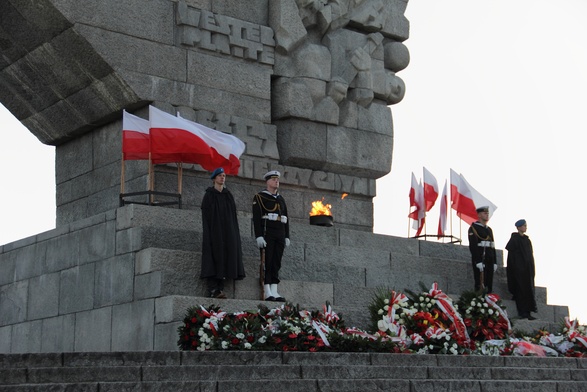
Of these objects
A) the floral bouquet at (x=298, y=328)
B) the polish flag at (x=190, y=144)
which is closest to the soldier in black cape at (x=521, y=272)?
the polish flag at (x=190, y=144)

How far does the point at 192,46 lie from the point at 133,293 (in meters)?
4.31

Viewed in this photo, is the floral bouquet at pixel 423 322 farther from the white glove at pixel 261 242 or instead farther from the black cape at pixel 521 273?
the black cape at pixel 521 273

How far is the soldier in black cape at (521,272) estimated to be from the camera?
53.9 ft

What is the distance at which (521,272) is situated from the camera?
54.3 feet

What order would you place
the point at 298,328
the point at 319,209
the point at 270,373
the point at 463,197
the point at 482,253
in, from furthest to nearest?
the point at 463,197, the point at 319,209, the point at 482,253, the point at 298,328, the point at 270,373

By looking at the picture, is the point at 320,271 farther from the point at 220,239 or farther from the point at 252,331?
the point at 252,331

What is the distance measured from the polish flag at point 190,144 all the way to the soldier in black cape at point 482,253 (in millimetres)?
3358

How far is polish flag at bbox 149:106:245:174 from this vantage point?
14828 mm

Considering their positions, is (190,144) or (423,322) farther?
(190,144)

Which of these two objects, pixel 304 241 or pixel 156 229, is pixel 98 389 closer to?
pixel 156 229

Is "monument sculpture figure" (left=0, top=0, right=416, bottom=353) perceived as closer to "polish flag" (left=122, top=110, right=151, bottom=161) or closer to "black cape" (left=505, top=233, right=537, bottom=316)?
"polish flag" (left=122, top=110, right=151, bottom=161)

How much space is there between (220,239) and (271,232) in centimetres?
84

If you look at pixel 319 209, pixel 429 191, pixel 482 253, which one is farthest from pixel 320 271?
pixel 429 191

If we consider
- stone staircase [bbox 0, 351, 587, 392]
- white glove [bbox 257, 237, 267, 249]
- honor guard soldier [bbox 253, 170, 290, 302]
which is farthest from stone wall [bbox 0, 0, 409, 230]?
stone staircase [bbox 0, 351, 587, 392]
